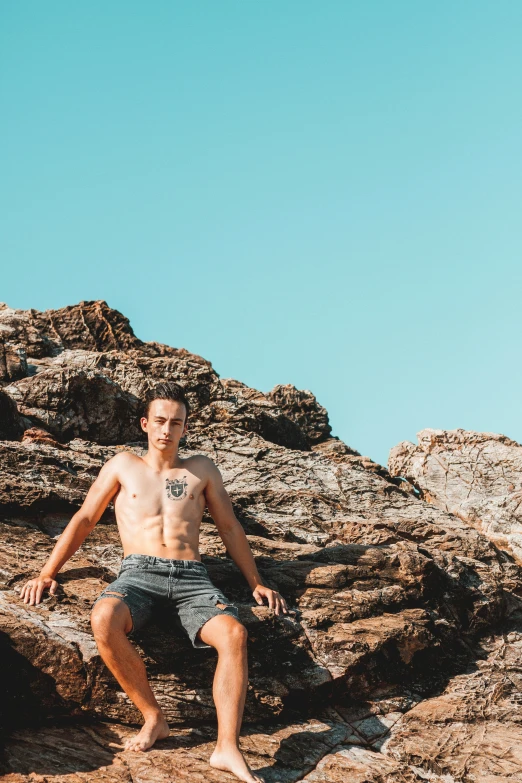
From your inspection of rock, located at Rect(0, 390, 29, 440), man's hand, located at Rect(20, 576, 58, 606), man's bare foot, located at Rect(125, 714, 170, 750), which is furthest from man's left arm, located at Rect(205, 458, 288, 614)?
rock, located at Rect(0, 390, 29, 440)

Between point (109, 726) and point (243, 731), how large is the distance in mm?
1217

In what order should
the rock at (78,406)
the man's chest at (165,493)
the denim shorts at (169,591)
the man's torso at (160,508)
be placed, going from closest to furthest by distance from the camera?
the denim shorts at (169,591)
the man's torso at (160,508)
the man's chest at (165,493)
the rock at (78,406)

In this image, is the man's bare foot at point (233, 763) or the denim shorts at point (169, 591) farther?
the denim shorts at point (169, 591)

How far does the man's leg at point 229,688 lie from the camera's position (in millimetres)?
5840

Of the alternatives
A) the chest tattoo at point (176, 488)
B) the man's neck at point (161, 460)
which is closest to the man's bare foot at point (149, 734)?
the chest tattoo at point (176, 488)

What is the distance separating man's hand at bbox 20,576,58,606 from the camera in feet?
22.9

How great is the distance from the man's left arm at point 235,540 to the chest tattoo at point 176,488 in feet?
0.91

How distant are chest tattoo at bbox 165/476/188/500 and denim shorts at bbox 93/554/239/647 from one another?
0.70m

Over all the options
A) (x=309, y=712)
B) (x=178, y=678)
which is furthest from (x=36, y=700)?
(x=309, y=712)

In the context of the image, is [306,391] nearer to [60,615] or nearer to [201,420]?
[201,420]

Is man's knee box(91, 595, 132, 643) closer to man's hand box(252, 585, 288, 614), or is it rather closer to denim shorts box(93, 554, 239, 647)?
denim shorts box(93, 554, 239, 647)

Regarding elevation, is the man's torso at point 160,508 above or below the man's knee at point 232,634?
above

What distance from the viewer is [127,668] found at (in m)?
6.20

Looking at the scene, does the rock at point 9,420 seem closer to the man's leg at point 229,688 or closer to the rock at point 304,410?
the man's leg at point 229,688
